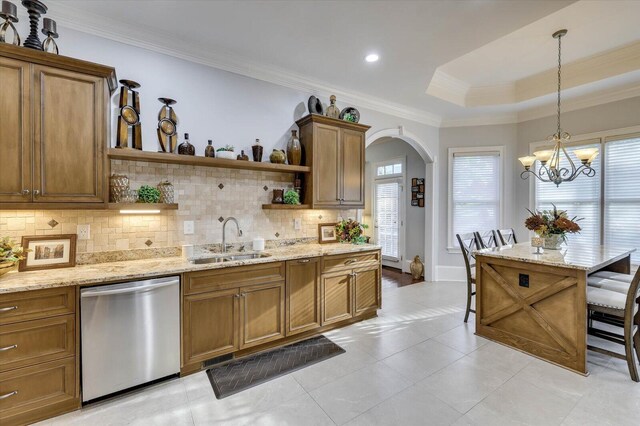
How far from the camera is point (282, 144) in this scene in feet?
11.7

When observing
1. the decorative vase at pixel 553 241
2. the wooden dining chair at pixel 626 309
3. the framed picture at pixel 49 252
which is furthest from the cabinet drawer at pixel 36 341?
the decorative vase at pixel 553 241

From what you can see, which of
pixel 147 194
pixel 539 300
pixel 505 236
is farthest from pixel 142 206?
pixel 505 236

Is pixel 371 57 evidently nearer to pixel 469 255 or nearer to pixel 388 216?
pixel 469 255

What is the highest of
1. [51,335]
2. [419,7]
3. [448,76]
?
[448,76]

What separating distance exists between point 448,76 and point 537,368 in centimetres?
388

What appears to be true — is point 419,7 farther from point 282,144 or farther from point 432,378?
point 432,378

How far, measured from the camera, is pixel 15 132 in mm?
2004

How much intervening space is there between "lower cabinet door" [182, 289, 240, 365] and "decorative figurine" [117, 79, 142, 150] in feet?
4.93

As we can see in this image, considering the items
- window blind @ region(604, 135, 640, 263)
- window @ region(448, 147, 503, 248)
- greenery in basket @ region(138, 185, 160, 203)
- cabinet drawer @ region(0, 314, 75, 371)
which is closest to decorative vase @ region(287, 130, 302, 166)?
greenery in basket @ region(138, 185, 160, 203)

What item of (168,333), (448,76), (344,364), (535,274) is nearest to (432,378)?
(344,364)

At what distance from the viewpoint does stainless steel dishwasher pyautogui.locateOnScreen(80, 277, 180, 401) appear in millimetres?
2026

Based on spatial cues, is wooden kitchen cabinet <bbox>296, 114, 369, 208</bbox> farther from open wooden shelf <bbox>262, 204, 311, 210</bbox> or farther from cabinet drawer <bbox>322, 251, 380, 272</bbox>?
cabinet drawer <bbox>322, 251, 380, 272</bbox>

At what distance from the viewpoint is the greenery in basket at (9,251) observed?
6.51ft

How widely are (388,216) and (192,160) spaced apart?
15.9 ft
